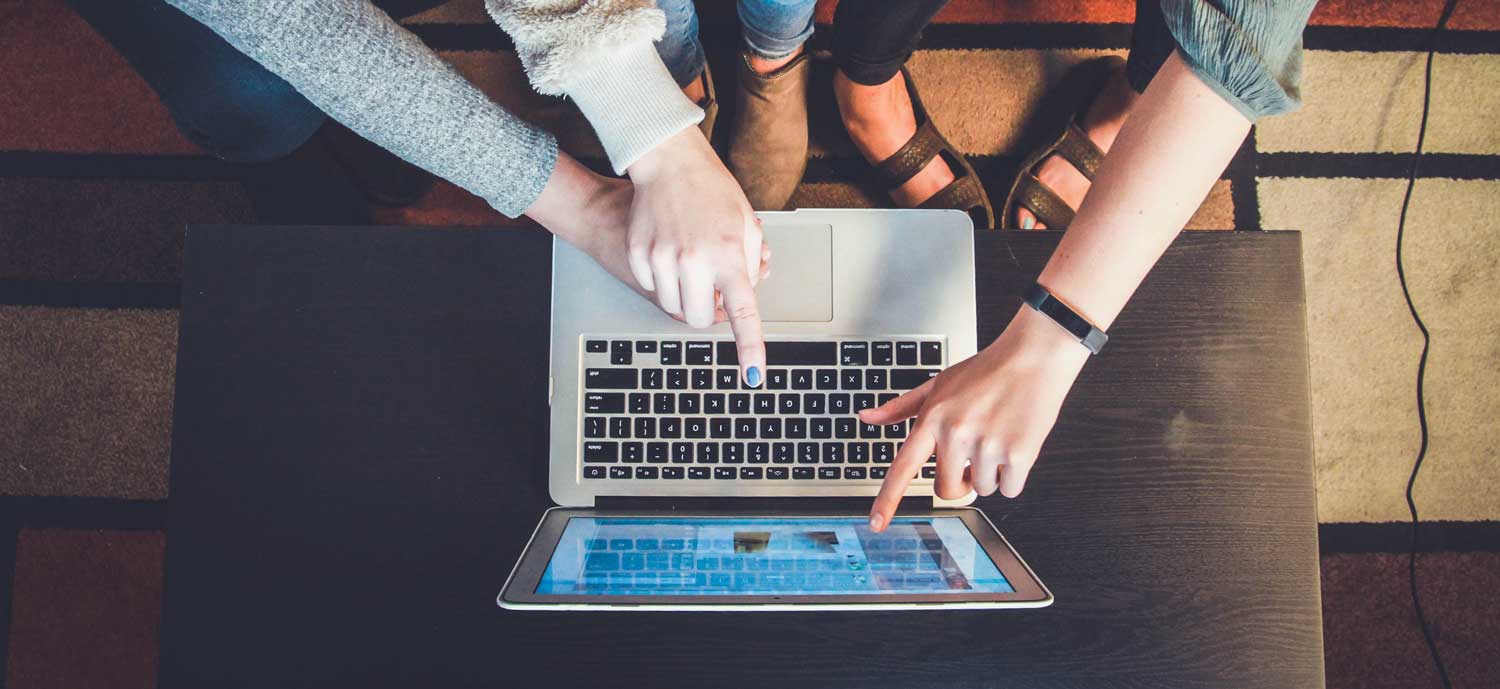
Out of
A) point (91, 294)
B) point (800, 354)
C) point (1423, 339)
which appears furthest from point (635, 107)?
point (1423, 339)

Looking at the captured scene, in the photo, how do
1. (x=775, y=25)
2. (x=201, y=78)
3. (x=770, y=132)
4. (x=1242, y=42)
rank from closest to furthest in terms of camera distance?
(x=1242, y=42) < (x=201, y=78) < (x=775, y=25) < (x=770, y=132)

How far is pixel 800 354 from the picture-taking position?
0.66 metres

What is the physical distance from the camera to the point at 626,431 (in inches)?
25.9

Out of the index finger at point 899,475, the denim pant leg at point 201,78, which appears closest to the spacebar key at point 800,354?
the index finger at point 899,475

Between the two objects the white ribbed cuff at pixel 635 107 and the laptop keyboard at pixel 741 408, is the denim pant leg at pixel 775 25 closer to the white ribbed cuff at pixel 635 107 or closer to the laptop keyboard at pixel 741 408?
the white ribbed cuff at pixel 635 107

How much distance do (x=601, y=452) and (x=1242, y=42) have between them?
572mm

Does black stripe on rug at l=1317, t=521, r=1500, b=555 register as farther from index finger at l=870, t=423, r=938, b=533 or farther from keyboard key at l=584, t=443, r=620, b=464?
keyboard key at l=584, t=443, r=620, b=464

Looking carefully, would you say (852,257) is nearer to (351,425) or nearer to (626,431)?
(626,431)

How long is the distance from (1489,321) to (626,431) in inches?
54.6

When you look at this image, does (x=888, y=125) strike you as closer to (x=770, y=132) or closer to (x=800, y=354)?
(x=770, y=132)

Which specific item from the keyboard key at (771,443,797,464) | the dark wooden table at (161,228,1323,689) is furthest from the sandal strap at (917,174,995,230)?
the keyboard key at (771,443,797,464)

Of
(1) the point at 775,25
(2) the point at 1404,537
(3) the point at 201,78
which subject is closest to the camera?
(3) the point at 201,78

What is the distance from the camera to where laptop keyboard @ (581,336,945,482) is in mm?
653

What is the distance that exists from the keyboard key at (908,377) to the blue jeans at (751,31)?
1.38ft
